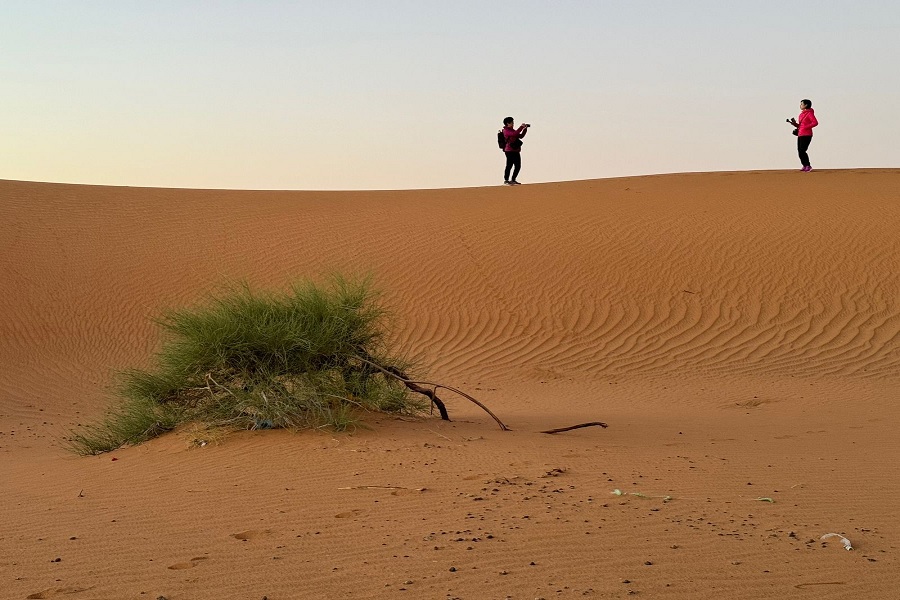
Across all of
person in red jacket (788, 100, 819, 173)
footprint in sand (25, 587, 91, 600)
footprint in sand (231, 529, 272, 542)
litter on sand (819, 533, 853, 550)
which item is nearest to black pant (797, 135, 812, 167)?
person in red jacket (788, 100, 819, 173)

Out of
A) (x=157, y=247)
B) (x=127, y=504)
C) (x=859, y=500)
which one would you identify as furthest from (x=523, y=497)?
(x=157, y=247)

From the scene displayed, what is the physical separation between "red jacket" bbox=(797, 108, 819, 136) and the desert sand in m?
1.80

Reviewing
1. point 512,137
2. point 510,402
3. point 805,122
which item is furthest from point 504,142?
point 510,402

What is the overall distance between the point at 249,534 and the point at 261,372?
9.41 ft

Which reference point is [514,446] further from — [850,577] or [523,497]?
[850,577]

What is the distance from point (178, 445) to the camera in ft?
22.5

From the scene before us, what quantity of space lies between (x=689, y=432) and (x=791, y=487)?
249 cm

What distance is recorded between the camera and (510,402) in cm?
1073

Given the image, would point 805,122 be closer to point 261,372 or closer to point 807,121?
point 807,121

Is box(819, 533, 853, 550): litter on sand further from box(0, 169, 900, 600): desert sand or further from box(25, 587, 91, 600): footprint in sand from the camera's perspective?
box(25, 587, 91, 600): footprint in sand

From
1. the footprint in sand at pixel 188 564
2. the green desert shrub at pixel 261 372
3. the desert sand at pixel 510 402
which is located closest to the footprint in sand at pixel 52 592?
the desert sand at pixel 510 402

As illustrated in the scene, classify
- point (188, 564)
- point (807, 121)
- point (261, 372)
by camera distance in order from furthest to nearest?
point (807, 121) → point (261, 372) → point (188, 564)

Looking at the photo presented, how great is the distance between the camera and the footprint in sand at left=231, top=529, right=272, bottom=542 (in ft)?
14.4

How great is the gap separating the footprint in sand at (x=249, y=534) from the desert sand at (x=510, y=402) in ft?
0.06
